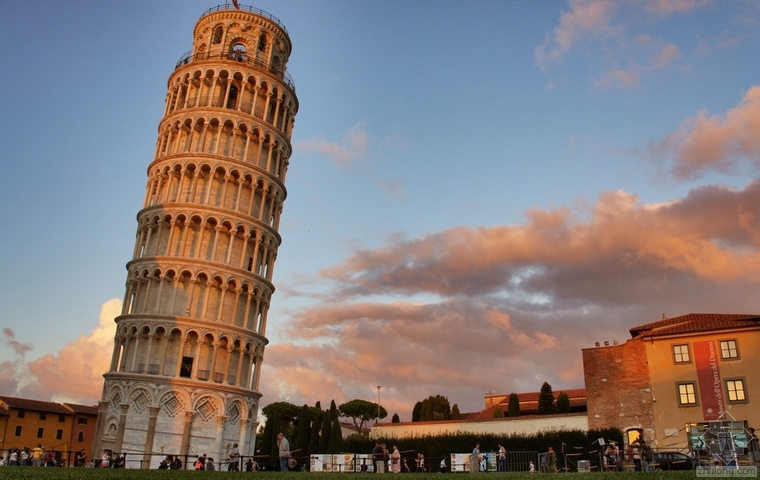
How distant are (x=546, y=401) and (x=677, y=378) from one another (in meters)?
20.2

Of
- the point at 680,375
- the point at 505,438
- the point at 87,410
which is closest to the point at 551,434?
the point at 505,438

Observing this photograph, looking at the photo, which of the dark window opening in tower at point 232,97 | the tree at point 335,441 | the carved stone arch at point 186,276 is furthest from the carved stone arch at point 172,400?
the dark window opening in tower at point 232,97

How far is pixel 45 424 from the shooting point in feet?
253

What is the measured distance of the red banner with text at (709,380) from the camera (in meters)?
38.4

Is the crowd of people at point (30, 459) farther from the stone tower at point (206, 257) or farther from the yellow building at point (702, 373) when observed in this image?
the yellow building at point (702, 373)

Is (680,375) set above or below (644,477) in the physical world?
above

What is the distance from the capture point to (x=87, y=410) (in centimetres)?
8356

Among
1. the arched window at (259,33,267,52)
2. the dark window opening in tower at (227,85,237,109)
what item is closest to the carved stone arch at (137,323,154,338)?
the dark window opening in tower at (227,85,237,109)

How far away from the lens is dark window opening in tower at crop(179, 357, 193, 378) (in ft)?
137

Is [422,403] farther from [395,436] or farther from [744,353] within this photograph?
[744,353]

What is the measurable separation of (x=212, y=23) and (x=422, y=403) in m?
47.3

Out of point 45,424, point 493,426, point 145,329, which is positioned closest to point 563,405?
point 493,426

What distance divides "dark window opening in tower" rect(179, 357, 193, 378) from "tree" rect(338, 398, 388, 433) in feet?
198

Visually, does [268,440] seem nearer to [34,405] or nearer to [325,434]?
[325,434]
